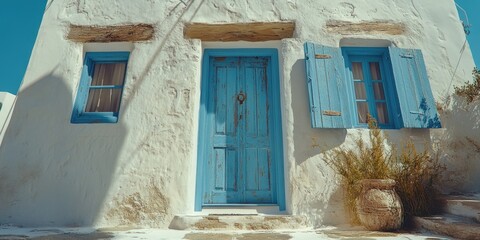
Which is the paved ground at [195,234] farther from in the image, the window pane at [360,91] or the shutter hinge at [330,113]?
the window pane at [360,91]

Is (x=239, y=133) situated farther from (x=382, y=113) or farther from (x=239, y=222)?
(x=382, y=113)

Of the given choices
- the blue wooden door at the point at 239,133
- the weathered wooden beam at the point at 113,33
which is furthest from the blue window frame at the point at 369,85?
the weathered wooden beam at the point at 113,33

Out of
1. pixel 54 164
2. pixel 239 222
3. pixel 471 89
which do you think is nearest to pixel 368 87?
pixel 471 89

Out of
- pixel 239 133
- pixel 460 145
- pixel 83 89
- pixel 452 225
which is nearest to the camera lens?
pixel 452 225

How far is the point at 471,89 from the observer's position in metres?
3.66

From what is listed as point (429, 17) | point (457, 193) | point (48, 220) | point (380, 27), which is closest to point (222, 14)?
point (380, 27)

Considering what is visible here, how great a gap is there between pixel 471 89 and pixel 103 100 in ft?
17.0

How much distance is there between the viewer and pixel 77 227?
318 centimetres

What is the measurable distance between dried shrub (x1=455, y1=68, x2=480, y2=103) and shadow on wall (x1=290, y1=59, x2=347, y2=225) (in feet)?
5.95

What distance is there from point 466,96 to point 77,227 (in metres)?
5.34

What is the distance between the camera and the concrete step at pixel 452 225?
2.33 m

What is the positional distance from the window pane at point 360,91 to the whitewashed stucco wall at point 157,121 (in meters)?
0.68

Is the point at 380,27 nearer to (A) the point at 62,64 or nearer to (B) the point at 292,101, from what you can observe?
(B) the point at 292,101

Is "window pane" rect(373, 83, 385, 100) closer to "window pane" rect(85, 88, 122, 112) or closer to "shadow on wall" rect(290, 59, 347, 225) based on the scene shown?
"shadow on wall" rect(290, 59, 347, 225)
